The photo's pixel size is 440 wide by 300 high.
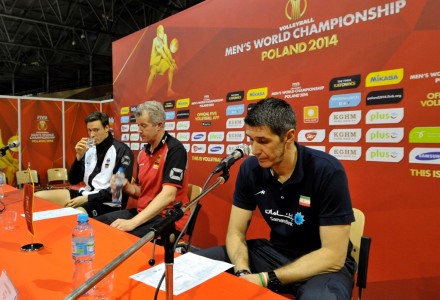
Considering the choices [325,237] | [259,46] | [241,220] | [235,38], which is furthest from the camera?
[235,38]

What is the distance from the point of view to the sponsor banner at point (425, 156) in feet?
6.44

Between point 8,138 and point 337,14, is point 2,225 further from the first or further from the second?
point 8,138

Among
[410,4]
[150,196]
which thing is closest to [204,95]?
[150,196]

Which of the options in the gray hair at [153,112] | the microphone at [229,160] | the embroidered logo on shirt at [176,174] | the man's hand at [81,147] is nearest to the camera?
the microphone at [229,160]

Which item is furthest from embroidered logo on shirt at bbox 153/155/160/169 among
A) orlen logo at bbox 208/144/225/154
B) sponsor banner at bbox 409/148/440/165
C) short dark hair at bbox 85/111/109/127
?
sponsor banner at bbox 409/148/440/165

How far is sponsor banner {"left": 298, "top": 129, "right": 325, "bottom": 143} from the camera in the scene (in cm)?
254

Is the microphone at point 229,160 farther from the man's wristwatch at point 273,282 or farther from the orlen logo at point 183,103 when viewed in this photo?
the orlen logo at point 183,103

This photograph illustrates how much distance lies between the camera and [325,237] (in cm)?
142

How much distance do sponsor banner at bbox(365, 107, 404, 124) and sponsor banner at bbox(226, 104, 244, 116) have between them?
1.20 meters

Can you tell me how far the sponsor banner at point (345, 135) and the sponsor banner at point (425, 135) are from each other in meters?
0.34

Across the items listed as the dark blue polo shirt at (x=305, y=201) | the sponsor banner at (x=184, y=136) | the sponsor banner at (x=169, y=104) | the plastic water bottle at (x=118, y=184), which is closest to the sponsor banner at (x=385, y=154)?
the dark blue polo shirt at (x=305, y=201)

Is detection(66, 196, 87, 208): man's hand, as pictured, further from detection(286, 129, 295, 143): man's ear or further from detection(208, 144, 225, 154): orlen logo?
detection(286, 129, 295, 143): man's ear

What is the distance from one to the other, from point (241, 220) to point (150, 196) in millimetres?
1004

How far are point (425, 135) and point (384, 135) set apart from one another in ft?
0.80
